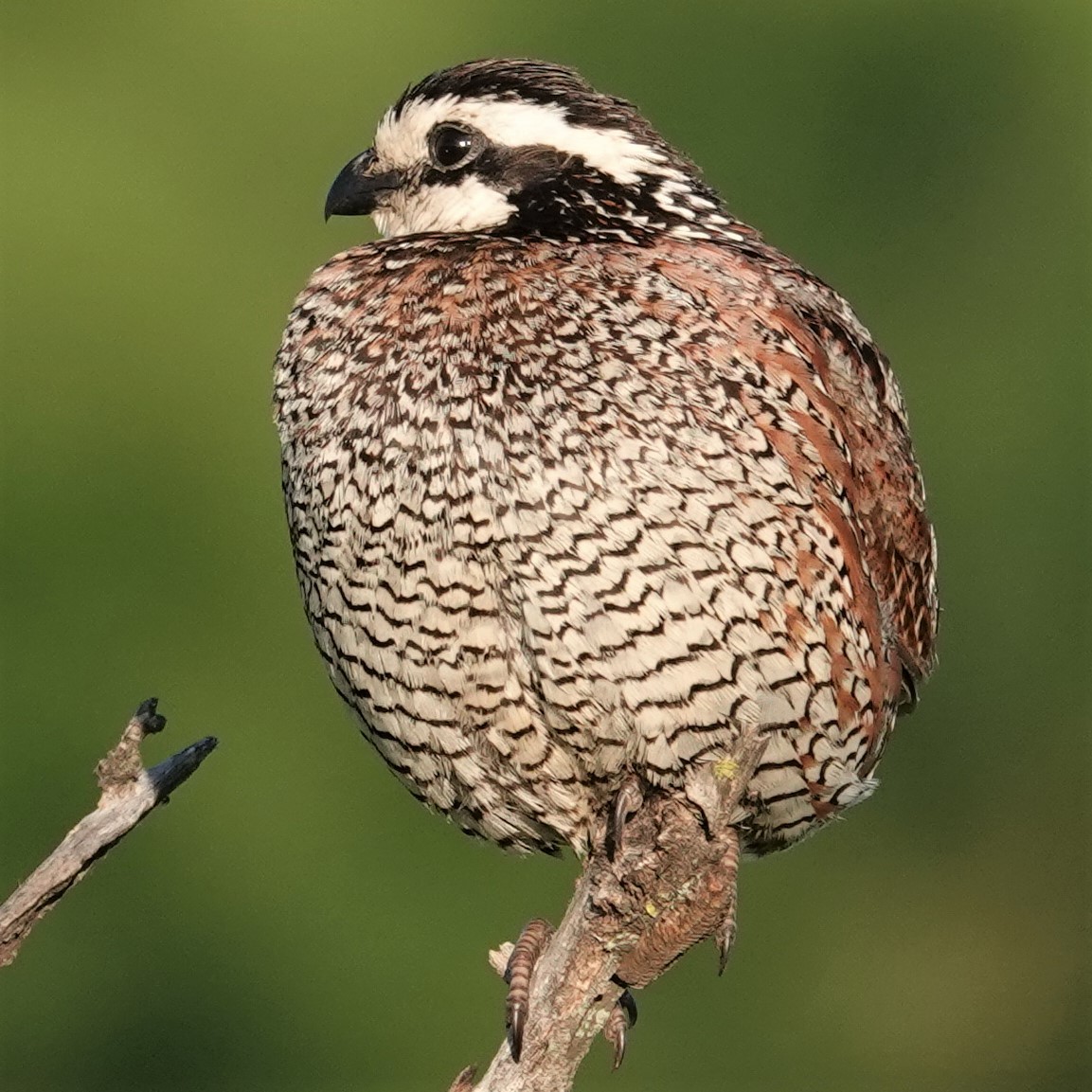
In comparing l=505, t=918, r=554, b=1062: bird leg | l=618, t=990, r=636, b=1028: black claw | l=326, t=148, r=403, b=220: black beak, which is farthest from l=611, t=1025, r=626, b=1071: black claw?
l=326, t=148, r=403, b=220: black beak

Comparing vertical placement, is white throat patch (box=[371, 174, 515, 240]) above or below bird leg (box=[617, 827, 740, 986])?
above

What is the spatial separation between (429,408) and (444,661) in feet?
1.74

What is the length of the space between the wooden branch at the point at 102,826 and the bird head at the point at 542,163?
1.53m

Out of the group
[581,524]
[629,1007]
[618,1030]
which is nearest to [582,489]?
[581,524]

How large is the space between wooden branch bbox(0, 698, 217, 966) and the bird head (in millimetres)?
1526

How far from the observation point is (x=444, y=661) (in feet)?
15.5

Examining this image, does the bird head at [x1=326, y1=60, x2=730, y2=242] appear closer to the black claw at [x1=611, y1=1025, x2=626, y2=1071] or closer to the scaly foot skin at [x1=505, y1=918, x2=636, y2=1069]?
the scaly foot skin at [x1=505, y1=918, x2=636, y2=1069]

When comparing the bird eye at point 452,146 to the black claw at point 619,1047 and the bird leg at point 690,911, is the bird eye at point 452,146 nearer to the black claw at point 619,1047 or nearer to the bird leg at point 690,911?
the bird leg at point 690,911

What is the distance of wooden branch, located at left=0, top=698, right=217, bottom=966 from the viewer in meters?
4.27

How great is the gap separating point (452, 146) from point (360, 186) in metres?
0.29

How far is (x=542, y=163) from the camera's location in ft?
17.2

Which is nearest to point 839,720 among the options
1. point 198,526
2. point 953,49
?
point 198,526

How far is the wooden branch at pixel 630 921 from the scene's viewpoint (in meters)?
4.34

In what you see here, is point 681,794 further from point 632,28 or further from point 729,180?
point 632,28
